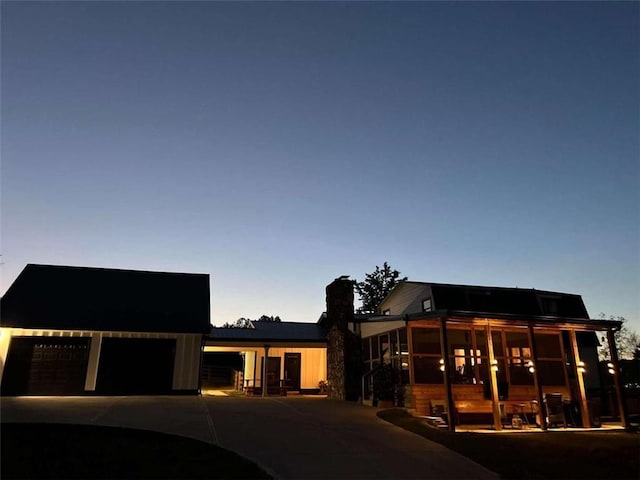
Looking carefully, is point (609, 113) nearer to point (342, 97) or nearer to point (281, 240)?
point (342, 97)

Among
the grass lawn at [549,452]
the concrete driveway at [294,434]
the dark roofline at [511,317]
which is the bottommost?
the grass lawn at [549,452]

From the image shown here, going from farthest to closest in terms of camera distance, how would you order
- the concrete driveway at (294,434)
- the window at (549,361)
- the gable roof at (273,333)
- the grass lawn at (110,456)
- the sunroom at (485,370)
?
1. the gable roof at (273,333)
2. the window at (549,361)
3. the sunroom at (485,370)
4. the concrete driveway at (294,434)
5. the grass lawn at (110,456)

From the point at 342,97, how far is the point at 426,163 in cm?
560

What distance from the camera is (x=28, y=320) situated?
18.5 m

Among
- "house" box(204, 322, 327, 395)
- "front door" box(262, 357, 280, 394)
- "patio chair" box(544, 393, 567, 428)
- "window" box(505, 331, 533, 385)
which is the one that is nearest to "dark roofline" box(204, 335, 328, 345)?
"house" box(204, 322, 327, 395)

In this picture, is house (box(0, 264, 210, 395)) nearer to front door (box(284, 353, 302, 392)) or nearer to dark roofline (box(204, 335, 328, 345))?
dark roofline (box(204, 335, 328, 345))

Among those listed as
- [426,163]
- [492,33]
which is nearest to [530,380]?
[426,163]

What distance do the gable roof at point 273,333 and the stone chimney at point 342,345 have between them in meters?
1.81

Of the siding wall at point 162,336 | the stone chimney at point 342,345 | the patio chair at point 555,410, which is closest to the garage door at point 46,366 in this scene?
the siding wall at point 162,336

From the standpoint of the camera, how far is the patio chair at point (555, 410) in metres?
14.3

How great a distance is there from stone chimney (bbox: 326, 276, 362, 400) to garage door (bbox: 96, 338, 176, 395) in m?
7.71

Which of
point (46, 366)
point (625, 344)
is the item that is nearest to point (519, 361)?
point (46, 366)

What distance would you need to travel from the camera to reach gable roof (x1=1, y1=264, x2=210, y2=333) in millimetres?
19031

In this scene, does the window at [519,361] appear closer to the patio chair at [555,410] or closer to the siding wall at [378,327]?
the patio chair at [555,410]
